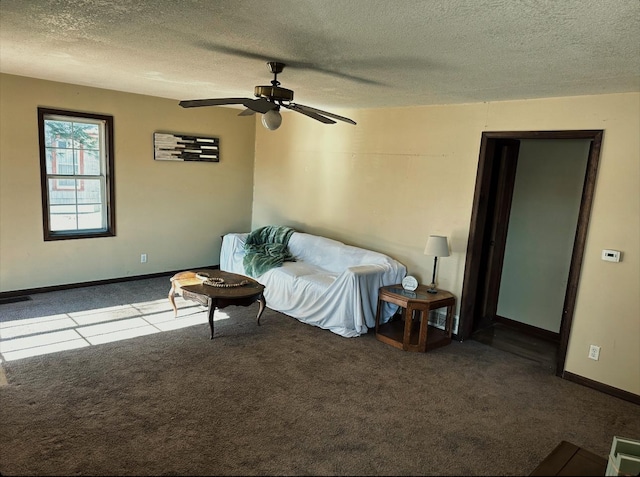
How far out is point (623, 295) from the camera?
3381 mm

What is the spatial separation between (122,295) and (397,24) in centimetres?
443

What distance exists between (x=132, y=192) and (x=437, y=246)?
388 centimetres

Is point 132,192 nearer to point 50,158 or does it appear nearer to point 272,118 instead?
point 50,158

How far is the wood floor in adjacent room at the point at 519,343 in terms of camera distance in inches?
163

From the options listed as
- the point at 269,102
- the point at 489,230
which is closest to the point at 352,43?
the point at 269,102

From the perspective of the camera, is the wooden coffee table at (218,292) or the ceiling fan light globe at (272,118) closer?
the ceiling fan light globe at (272,118)

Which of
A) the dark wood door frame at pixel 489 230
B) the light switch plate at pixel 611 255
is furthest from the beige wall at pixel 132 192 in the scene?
the light switch plate at pixel 611 255

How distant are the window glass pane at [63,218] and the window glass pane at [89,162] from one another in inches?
18.2

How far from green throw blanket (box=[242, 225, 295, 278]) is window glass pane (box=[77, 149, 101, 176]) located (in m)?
2.06

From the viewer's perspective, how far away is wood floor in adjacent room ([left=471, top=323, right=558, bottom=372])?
414 cm

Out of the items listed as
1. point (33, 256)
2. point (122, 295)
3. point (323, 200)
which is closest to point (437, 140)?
point (323, 200)

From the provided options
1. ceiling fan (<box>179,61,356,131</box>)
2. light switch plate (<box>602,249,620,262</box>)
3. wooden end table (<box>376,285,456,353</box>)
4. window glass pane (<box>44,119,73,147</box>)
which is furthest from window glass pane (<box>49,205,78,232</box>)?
light switch plate (<box>602,249,620,262</box>)

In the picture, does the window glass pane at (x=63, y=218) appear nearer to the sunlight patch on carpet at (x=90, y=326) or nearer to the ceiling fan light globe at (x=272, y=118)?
the sunlight patch on carpet at (x=90, y=326)

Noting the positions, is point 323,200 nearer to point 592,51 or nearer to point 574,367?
point 574,367
